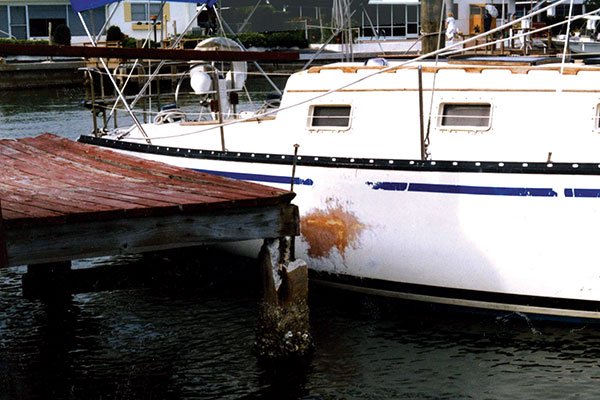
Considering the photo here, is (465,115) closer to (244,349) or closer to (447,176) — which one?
(447,176)

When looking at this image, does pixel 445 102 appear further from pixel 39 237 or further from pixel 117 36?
pixel 117 36

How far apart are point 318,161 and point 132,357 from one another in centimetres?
338

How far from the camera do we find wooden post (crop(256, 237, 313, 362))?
12.3 metres

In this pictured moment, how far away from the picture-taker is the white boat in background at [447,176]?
1330 centimetres

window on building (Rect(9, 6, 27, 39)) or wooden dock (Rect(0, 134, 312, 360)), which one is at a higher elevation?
window on building (Rect(9, 6, 27, 39))

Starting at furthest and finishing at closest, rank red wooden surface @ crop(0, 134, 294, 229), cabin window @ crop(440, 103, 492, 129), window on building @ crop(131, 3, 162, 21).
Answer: window on building @ crop(131, 3, 162, 21)
cabin window @ crop(440, 103, 492, 129)
red wooden surface @ crop(0, 134, 294, 229)

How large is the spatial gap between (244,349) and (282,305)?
121cm

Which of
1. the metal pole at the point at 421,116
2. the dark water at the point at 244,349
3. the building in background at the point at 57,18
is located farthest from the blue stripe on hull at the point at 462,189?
the building in background at the point at 57,18

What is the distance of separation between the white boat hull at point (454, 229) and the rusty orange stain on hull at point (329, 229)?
0.01 meters

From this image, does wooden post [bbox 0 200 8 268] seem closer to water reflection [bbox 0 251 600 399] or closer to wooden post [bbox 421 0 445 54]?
water reflection [bbox 0 251 600 399]

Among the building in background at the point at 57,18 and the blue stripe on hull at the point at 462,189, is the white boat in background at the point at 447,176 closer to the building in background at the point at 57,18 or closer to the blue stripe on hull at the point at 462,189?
the blue stripe on hull at the point at 462,189

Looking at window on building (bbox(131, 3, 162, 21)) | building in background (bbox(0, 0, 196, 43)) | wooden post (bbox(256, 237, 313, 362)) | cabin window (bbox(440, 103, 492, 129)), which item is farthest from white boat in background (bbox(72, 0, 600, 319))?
window on building (bbox(131, 3, 162, 21))

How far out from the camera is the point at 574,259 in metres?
13.3

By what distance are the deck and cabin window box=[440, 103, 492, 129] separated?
2.77 m
